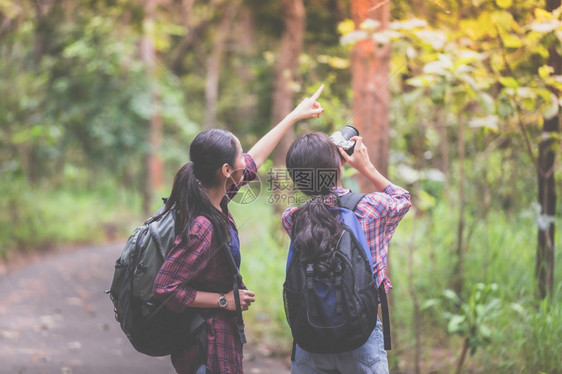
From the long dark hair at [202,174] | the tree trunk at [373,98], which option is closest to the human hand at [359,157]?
the long dark hair at [202,174]

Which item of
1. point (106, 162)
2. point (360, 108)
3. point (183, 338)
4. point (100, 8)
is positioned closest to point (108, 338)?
point (360, 108)

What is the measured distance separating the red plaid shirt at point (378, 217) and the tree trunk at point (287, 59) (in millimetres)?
6695

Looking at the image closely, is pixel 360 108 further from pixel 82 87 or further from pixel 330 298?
pixel 82 87

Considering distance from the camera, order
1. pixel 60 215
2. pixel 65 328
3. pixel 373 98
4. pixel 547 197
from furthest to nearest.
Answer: pixel 60 215, pixel 65 328, pixel 373 98, pixel 547 197

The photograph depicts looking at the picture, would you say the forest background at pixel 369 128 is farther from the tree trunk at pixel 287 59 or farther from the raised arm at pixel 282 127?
the raised arm at pixel 282 127

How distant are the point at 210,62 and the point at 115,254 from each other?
893 cm

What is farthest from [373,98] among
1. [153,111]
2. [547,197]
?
[153,111]

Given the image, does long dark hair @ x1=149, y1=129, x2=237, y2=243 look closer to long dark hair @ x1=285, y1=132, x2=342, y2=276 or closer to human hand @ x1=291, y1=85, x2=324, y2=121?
long dark hair @ x1=285, y1=132, x2=342, y2=276

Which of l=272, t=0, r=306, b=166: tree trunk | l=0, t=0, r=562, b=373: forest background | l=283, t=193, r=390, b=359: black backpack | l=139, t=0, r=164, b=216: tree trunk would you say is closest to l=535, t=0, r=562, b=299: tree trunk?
l=0, t=0, r=562, b=373: forest background

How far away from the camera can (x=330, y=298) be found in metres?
2.50

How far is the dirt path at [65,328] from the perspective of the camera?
5438mm

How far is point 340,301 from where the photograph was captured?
2.47 metres

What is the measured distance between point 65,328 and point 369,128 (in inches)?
169

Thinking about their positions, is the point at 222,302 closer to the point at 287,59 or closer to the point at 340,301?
the point at 340,301
